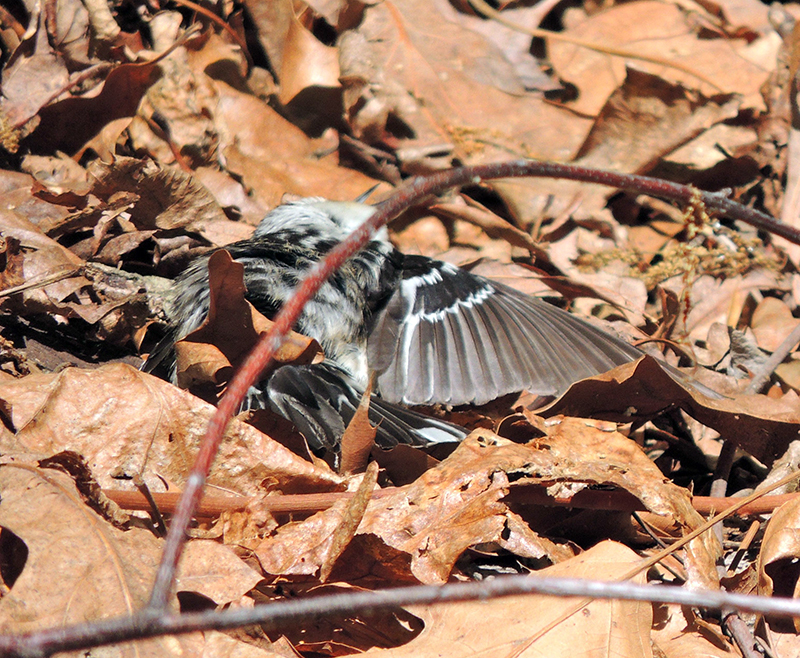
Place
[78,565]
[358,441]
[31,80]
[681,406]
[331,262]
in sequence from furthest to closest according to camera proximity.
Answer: [31,80] → [681,406] → [358,441] → [78,565] → [331,262]

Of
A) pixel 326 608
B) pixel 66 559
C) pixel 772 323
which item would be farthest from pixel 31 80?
pixel 772 323

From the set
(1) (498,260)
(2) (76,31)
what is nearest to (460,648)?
(1) (498,260)

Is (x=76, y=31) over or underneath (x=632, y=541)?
over

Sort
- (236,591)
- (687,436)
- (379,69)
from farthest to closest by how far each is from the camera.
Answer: (379,69) → (687,436) → (236,591)

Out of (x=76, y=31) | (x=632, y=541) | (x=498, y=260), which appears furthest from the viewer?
(x=498, y=260)

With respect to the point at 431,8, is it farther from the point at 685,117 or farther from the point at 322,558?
the point at 322,558

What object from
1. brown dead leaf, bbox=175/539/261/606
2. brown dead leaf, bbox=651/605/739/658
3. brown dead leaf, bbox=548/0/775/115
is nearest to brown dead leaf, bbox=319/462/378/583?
brown dead leaf, bbox=175/539/261/606

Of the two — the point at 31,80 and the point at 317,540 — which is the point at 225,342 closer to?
the point at 317,540
